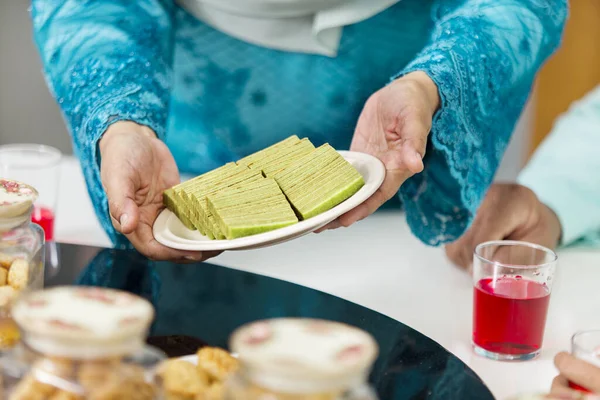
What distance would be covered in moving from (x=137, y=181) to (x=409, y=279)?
17.0 inches

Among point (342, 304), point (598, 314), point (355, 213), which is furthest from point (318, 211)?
point (598, 314)

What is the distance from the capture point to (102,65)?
1.17m

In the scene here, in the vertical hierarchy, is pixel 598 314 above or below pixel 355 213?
below

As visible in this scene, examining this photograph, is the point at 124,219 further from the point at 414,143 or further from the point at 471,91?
the point at 471,91

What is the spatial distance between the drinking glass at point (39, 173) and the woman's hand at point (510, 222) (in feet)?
2.13

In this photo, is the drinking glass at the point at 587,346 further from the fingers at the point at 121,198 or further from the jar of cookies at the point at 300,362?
the fingers at the point at 121,198

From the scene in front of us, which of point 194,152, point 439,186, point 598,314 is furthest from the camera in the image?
point 194,152

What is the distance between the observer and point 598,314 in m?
1.08

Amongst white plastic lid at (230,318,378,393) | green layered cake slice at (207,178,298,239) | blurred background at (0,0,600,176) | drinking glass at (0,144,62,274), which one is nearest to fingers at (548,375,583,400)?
white plastic lid at (230,318,378,393)

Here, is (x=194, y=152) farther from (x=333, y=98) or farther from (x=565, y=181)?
(x=565, y=181)

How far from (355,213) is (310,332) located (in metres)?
0.47

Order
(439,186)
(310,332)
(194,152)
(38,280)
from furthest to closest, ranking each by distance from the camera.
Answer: (194,152), (439,186), (38,280), (310,332)

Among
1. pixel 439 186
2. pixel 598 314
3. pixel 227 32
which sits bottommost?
pixel 598 314

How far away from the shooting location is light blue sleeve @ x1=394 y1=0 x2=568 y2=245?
1116 millimetres
